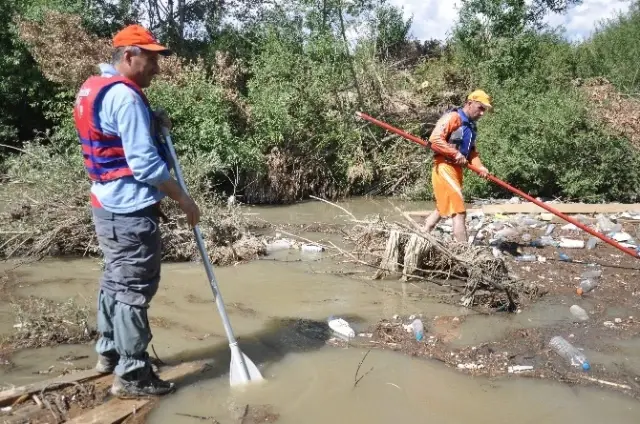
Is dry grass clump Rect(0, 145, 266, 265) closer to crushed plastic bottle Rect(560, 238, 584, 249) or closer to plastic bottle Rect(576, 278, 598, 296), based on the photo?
plastic bottle Rect(576, 278, 598, 296)

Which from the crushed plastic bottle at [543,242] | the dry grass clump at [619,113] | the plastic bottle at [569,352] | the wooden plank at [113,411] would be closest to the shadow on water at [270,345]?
the wooden plank at [113,411]

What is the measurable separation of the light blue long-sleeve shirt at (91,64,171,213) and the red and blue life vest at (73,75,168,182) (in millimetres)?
28

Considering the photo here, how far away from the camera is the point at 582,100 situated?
35.3ft

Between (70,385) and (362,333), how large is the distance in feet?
6.82

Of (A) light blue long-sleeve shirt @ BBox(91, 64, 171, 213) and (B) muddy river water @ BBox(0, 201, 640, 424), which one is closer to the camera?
(A) light blue long-sleeve shirt @ BBox(91, 64, 171, 213)

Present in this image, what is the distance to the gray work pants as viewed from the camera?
318cm

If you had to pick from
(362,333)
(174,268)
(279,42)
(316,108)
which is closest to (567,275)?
(362,333)

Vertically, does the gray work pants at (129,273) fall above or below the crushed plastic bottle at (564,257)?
above

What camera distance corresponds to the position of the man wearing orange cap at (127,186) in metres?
3.03

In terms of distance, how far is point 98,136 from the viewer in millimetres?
3105

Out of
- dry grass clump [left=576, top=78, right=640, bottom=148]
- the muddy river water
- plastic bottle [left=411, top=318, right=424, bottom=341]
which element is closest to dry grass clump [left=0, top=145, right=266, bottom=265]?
the muddy river water

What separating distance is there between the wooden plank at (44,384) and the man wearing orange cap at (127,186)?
0.25 meters

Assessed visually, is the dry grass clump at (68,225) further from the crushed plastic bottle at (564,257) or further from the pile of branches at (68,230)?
the crushed plastic bottle at (564,257)

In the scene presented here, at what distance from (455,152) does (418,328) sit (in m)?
2.10
